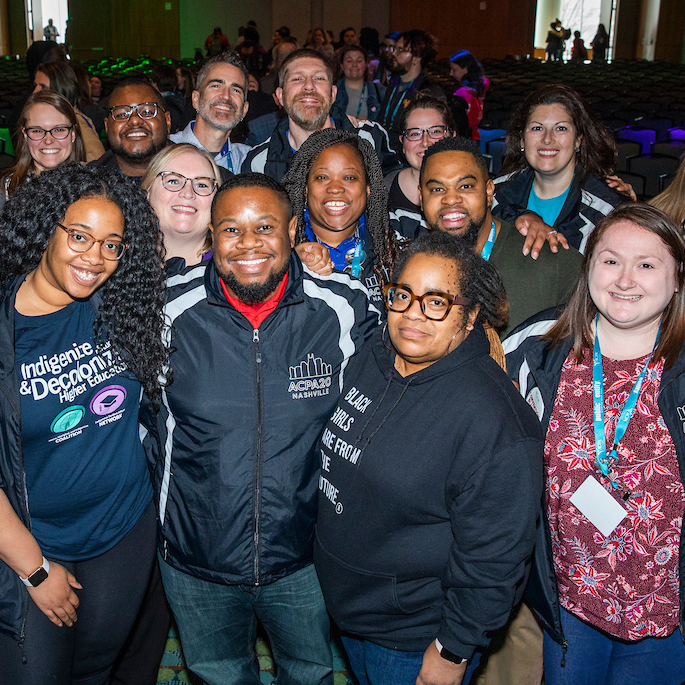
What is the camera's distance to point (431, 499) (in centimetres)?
175

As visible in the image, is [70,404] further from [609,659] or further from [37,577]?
[609,659]

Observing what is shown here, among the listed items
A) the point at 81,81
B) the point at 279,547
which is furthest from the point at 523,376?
the point at 81,81

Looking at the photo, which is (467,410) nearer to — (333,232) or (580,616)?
(580,616)

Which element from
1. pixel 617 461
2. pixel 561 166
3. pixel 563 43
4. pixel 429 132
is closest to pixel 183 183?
pixel 429 132

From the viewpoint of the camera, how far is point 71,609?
79.1 inches

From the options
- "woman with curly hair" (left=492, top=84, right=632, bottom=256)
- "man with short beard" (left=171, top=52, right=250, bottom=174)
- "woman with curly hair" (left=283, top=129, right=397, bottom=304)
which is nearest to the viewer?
"woman with curly hair" (left=283, top=129, right=397, bottom=304)

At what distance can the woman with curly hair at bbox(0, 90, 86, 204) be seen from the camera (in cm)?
332

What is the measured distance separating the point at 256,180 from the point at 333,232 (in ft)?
1.84

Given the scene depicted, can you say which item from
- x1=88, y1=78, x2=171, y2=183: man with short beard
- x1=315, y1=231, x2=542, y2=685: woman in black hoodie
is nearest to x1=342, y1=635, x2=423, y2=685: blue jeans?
x1=315, y1=231, x2=542, y2=685: woman in black hoodie

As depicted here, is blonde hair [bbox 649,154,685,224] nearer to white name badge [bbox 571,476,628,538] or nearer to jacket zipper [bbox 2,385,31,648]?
white name badge [bbox 571,476,628,538]

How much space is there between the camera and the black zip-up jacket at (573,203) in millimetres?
2963

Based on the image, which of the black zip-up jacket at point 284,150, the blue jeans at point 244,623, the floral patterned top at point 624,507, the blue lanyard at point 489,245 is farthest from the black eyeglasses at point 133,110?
the floral patterned top at point 624,507

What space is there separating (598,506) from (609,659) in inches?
19.9

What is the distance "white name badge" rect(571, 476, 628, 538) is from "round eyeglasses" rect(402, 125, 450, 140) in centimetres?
219
